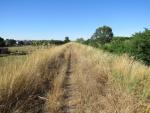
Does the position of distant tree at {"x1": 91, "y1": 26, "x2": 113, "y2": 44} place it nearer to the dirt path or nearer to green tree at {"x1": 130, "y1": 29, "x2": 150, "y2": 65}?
green tree at {"x1": 130, "y1": 29, "x2": 150, "y2": 65}

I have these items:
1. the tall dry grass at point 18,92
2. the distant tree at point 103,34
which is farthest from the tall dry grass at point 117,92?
the distant tree at point 103,34

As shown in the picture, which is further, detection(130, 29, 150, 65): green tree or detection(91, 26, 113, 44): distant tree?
detection(91, 26, 113, 44): distant tree

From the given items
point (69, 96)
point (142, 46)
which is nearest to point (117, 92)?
point (69, 96)

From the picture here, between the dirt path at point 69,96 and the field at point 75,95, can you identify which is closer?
the field at point 75,95

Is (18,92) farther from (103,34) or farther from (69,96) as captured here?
(103,34)

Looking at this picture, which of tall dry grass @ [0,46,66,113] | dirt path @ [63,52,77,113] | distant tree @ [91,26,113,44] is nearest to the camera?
tall dry grass @ [0,46,66,113]

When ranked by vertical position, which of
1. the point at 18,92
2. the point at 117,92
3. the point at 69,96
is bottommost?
the point at 69,96

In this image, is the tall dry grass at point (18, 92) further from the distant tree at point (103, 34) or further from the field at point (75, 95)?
the distant tree at point (103, 34)

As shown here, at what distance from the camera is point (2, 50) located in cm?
6169

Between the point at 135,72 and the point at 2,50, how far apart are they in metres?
54.9

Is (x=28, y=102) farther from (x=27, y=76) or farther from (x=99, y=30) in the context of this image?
(x=99, y=30)

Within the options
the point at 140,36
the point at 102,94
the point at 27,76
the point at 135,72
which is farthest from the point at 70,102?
the point at 140,36

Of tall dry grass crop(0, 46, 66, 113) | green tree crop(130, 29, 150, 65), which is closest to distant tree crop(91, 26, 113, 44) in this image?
green tree crop(130, 29, 150, 65)

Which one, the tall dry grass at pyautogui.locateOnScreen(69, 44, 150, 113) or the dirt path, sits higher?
the tall dry grass at pyautogui.locateOnScreen(69, 44, 150, 113)
